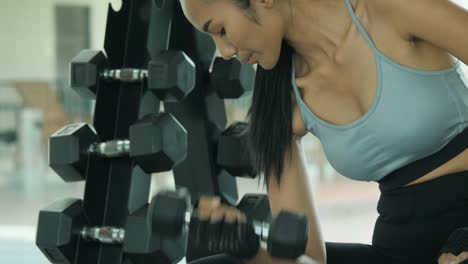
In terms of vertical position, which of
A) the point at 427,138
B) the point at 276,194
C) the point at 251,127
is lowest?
the point at 276,194

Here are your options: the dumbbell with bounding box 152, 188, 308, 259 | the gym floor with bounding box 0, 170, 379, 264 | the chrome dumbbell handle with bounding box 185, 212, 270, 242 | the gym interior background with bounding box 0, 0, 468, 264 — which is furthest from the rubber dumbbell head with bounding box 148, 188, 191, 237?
the gym floor with bounding box 0, 170, 379, 264

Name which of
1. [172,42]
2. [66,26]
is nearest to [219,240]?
[172,42]

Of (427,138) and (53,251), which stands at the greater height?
(427,138)

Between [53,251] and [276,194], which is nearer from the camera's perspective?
[276,194]

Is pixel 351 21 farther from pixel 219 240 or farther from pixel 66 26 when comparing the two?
pixel 66 26

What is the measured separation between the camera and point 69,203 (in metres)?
1.68

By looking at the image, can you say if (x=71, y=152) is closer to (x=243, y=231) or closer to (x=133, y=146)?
(x=133, y=146)

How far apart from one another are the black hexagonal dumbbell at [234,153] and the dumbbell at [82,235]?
0.27m

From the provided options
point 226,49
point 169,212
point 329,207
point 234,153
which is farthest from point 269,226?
point 329,207

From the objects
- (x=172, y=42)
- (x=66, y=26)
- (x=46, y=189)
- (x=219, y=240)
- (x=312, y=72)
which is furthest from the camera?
(x=46, y=189)

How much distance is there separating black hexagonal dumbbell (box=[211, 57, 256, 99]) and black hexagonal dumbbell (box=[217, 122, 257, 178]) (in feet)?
0.33

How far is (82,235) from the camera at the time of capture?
166cm

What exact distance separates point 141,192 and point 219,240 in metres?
0.69

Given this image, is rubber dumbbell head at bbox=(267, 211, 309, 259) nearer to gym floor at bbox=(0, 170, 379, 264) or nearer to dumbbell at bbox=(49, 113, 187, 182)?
dumbbell at bbox=(49, 113, 187, 182)
